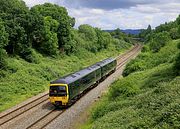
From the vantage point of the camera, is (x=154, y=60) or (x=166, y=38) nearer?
(x=154, y=60)

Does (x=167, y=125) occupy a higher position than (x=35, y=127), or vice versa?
(x=167, y=125)

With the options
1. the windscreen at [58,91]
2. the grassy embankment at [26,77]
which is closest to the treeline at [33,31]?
the grassy embankment at [26,77]

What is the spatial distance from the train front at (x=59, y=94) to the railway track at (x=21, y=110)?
7.85 ft

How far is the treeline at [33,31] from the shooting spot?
47.8 metres

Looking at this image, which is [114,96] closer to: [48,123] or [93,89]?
[48,123]

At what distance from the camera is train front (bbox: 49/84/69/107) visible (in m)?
32.2

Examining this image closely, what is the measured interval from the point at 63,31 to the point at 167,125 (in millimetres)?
51050

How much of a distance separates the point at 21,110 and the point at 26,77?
1194 cm

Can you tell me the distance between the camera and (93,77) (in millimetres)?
43000

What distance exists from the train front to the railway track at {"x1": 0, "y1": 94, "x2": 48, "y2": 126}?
7.85 feet

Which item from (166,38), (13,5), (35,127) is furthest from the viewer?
(166,38)

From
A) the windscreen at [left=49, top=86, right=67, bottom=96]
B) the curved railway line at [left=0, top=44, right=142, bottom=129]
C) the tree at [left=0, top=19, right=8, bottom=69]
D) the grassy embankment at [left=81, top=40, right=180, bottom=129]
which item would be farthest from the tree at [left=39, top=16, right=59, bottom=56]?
the grassy embankment at [left=81, top=40, right=180, bottom=129]

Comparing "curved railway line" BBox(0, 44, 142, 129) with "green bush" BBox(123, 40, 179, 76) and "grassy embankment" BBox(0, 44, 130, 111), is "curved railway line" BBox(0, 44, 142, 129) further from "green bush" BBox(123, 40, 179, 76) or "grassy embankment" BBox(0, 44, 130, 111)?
"green bush" BBox(123, 40, 179, 76)

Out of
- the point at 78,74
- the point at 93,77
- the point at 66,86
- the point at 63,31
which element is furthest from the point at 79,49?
the point at 66,86
